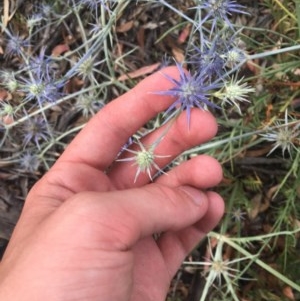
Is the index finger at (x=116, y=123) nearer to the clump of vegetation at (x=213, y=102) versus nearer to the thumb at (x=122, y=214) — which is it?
the clump of vegetation at (x=213, y=102)

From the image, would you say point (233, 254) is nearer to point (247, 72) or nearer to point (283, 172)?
point (283, 172)

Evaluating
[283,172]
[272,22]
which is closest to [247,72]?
[272,22]

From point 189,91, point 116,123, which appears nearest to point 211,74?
point 189,91

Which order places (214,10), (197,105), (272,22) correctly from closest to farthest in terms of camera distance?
(197,105) < (214,10) < (272,22)

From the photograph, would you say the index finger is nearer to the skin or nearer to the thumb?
the skin

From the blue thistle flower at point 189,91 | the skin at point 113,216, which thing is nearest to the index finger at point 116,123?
the skin at point 113,216

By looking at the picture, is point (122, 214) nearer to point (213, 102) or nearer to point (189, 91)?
point (189, 91)

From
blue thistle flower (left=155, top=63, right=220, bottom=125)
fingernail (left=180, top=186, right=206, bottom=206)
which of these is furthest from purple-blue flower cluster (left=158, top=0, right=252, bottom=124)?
fingernail (left=180, top=186, right=206, bottom=206)
